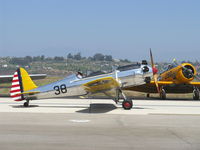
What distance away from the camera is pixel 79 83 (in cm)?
1456

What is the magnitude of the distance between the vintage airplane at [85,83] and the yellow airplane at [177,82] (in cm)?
546

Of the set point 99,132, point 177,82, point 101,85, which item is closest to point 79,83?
point 101,85

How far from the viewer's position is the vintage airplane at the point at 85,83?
14.2m

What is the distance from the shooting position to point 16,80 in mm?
14914

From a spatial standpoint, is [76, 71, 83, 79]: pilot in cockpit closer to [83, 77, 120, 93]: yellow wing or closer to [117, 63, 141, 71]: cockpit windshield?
[83, 77, 120, 93]: yellow wing

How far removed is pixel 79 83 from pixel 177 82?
Answer: 834cm

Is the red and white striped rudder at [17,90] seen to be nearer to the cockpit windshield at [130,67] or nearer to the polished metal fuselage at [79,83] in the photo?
the polished metal fuselage at [79,83]

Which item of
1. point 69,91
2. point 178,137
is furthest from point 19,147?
point 69,91

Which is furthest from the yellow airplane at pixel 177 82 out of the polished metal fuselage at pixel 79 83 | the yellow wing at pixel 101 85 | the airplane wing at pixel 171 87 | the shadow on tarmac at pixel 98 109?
the yellow wing at pixel 101 85

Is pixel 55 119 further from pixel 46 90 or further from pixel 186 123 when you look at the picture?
pixel 186 123

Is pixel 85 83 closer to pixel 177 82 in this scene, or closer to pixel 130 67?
pixel 130 67

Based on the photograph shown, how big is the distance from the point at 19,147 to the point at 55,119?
426cm

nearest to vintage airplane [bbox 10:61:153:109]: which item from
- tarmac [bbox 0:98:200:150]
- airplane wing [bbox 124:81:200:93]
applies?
tarmac [bbox 0:98:200:150]

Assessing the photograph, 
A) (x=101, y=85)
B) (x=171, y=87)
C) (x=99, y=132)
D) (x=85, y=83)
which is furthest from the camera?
(x=171, y=87)
